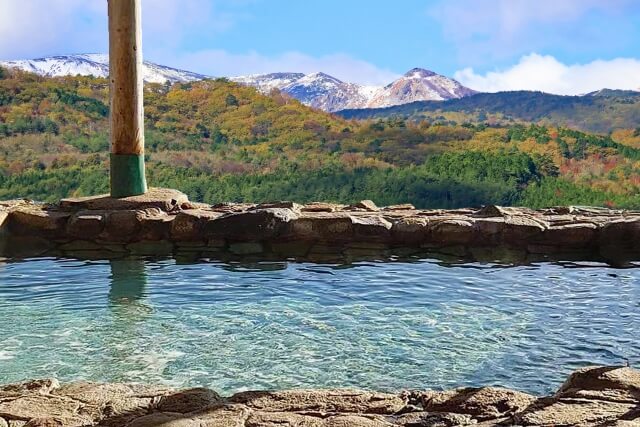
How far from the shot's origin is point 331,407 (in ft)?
8.96

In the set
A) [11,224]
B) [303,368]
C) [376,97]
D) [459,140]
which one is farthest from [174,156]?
[376,97]

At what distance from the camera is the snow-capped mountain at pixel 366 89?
4378cm

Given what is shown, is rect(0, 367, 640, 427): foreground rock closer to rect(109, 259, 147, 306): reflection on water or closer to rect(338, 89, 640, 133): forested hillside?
rect(109, 259, 147, 306): reflection on water

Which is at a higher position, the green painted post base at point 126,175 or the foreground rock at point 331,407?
the green painted post base at point 126,175

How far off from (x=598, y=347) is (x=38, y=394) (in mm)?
2713

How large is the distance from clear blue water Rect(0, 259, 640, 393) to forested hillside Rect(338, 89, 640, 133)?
19.9 m

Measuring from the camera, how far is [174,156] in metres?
21.1

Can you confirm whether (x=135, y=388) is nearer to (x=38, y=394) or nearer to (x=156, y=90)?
(x=38, y=394)

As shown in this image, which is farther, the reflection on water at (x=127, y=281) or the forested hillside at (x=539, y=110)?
the forested hillside at (x=539, y=110)

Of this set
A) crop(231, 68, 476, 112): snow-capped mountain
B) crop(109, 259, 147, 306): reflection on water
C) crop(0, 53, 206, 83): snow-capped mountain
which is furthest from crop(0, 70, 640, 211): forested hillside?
crop(231, 68, 476, 112): snow-capped mountain

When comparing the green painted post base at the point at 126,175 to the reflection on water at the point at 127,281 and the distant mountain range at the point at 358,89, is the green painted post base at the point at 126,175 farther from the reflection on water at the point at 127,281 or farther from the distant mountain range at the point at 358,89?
the distant mountain range at the point at 358,89

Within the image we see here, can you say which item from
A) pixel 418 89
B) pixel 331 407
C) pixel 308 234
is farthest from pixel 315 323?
pixel 418 89

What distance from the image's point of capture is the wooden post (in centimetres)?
732

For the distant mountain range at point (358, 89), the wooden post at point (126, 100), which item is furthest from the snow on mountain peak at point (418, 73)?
the wooden post at point (126, 100)
